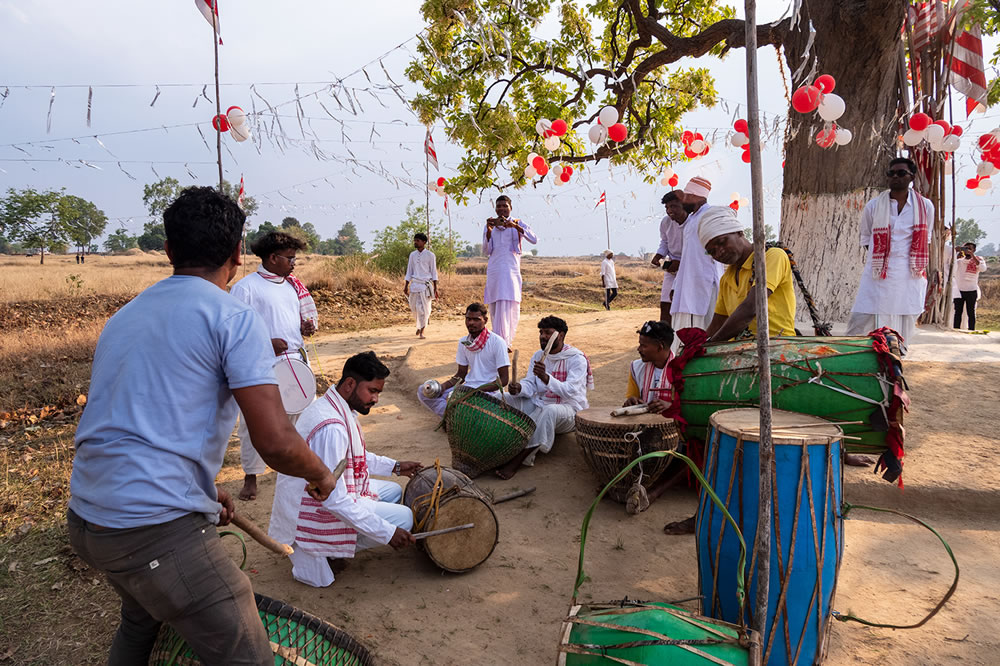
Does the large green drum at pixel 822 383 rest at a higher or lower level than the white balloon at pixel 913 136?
lower

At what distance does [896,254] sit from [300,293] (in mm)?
4978

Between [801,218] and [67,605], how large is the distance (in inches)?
287

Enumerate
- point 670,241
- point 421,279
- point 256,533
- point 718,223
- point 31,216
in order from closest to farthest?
point 256,533 < point 718,223 < point 670,241 < point 421,279 < point 31,216

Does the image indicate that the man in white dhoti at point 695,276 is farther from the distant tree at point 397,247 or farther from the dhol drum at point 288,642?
the distant tree at point 397,247

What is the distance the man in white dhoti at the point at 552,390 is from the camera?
5066 mm

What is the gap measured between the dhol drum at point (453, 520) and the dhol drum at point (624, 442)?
1.02 metres

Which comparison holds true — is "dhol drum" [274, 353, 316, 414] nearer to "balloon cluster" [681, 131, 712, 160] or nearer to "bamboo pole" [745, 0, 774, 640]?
"bamboo pole" [745, 0, 774, 640]

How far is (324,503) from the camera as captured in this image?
315 centimetres

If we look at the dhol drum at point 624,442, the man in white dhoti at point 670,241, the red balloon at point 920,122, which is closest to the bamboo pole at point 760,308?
the dhol drum at point 624,442

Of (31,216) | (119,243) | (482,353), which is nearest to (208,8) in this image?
(482,353)

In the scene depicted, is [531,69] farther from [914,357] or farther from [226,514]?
[226,514]

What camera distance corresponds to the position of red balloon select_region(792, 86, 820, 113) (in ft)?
18.1

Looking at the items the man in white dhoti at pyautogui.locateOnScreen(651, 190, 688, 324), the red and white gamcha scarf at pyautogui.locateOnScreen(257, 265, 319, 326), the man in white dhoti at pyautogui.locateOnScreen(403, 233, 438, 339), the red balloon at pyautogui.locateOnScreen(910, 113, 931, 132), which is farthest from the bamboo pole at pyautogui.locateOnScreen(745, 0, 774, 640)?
the man in white dhoti at pyautogui.locateOnScreen(403, 233, 438, 339)

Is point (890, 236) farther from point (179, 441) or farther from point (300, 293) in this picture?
point (179, 441)
